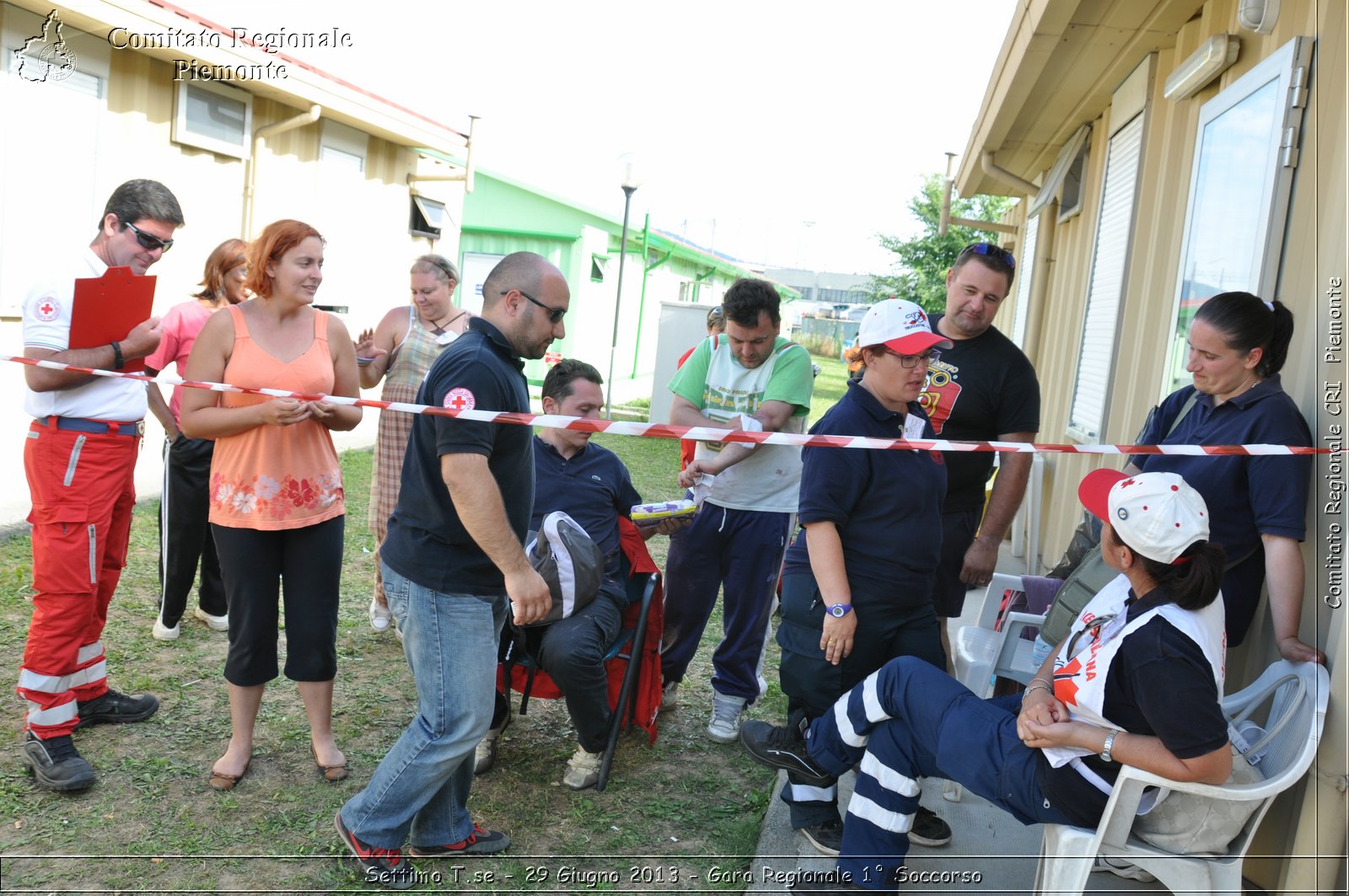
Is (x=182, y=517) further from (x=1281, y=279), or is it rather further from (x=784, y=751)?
(x=1281, y=279)

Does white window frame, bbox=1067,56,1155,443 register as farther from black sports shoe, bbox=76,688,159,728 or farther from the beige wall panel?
black sports shoe, bbox=76,688,159,728

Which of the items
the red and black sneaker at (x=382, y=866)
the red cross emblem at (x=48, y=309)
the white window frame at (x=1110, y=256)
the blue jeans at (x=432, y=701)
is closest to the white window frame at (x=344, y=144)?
the red cross emblem at (x=48, y=309)

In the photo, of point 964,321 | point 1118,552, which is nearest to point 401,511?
point 1118,552

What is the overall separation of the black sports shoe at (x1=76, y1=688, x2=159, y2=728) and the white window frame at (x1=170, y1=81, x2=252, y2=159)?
18.7ft

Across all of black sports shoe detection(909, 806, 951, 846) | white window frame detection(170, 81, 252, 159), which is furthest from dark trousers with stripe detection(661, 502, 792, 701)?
white window frame detection(170, 81, 252, 159)

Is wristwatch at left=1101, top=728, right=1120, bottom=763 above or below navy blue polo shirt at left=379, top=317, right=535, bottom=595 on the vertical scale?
below

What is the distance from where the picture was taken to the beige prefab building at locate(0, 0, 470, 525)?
22.2 feet

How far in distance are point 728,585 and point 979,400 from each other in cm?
Result: 134

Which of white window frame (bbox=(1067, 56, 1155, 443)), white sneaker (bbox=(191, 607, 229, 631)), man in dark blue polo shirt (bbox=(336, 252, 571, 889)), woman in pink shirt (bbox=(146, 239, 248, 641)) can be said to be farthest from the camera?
white window frame (bbox=(1067, 56, 1155, 443))

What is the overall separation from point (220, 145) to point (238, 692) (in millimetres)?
6669

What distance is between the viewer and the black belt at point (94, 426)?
352 cm

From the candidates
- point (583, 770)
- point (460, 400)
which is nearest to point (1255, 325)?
point (460, 400)

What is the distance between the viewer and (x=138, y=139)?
305 inches

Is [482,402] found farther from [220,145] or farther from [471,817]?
[220,145]
